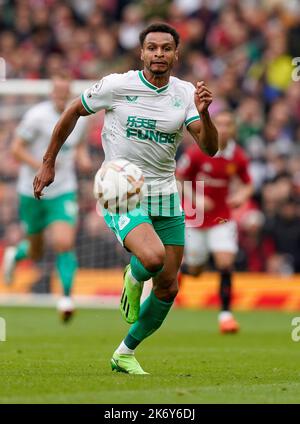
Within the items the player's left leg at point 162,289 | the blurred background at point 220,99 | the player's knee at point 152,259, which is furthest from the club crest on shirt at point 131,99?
the blurred background at point 220,99

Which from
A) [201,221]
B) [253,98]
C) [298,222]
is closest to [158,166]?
[201,221]

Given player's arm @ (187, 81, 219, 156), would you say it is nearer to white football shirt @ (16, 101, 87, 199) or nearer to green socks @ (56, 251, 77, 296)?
green socks @ (56, 251, 77, 296)

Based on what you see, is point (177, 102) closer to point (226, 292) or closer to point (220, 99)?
point (226, 292)

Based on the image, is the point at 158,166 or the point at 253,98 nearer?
the point at 158,166

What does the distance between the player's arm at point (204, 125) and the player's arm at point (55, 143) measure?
0.86 metres

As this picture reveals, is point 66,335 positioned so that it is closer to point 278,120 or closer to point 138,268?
point 138,268

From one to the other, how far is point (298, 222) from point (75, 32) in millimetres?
7999

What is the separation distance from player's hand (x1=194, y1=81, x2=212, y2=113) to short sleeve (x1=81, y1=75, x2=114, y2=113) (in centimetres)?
83

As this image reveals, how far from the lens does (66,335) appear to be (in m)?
13.2

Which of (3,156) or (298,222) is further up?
(3,156)

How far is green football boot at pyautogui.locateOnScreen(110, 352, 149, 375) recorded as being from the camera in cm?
876

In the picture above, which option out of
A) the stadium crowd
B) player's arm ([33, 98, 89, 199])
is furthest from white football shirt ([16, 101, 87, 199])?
player's arm ([33, 98, 89, 199])

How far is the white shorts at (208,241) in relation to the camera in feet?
48.5
